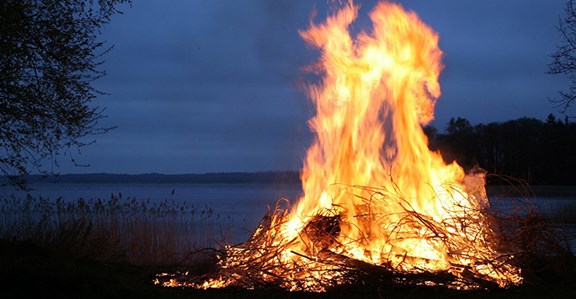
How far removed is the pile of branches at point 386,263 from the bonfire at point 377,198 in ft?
0.07

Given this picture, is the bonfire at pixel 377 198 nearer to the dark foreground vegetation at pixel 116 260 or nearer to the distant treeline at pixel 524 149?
the dark foreground vegetation at pixel 116 260

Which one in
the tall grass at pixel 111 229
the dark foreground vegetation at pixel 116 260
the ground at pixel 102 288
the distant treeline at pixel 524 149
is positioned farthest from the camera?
the distant treeline at pixel 524 149

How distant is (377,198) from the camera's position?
897 centimetres

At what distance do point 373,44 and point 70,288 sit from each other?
232 inches

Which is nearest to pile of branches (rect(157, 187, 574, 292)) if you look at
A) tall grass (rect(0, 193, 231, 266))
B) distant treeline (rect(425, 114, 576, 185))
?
tall grass (rect(0, 193, 231, 266))

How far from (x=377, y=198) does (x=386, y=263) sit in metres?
1.23

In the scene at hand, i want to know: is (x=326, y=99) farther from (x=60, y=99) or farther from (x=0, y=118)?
(x=0, y=118)

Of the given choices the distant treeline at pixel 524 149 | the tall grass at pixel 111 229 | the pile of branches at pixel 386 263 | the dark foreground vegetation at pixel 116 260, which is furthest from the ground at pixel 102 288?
the distant treeline at pixel 524 149

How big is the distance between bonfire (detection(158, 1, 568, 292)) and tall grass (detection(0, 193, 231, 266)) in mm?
2426

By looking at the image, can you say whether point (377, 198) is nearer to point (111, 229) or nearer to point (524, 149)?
point (111, 229)

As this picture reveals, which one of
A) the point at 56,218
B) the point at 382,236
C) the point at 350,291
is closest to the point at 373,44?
the point at 382,236

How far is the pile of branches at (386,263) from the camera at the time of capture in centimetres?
780

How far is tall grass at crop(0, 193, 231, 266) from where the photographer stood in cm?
1092

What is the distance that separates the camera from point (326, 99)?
32.4ft
